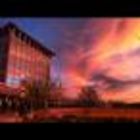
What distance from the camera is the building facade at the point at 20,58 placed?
165 inches

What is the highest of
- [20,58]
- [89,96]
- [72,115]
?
[20,58]

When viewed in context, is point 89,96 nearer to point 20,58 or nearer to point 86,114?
point 86,114

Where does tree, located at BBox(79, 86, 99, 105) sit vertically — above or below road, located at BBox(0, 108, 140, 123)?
above

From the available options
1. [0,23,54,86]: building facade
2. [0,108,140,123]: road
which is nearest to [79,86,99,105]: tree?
[0,108,140,123]: road

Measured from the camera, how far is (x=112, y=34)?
14.0 ft

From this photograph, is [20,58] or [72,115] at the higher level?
[20,58]

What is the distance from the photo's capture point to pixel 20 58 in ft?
13.9

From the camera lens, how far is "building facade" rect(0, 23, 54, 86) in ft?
13.8

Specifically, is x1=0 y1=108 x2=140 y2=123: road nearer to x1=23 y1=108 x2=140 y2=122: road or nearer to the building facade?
x1=23 y1=108 x2=140 y2=122: road

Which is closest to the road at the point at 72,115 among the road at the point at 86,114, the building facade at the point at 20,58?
the road at the point at 86,114

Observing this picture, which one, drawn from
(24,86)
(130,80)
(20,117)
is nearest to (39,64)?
(24,86)

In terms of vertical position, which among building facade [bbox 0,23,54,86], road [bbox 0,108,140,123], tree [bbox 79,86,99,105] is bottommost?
road [bbox 0,108,140,123]

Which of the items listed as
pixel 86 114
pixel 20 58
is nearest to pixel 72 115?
pixel 86 114

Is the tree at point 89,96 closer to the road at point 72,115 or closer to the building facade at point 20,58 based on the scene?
the road at point 72,115
